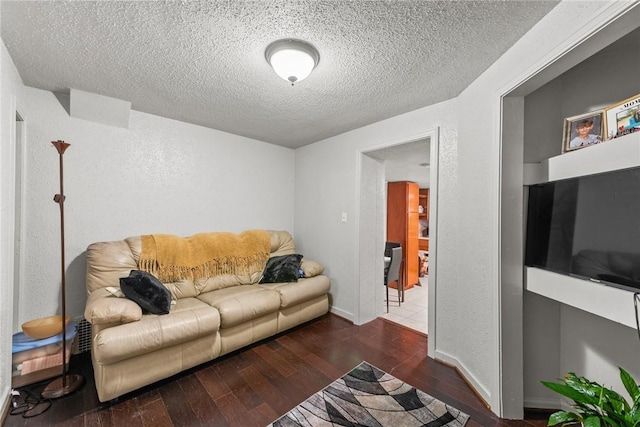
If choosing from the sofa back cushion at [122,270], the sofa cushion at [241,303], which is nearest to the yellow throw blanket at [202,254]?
the sofa back cushion at [122,270]

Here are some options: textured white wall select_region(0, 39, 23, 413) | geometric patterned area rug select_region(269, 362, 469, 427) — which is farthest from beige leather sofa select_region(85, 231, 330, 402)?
geometric patterned area rug select_region(269, 362, 469, 427)

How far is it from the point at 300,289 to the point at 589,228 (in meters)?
2.35

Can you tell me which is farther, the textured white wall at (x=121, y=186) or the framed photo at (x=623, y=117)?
the textured white wall at (x=121, y=186)

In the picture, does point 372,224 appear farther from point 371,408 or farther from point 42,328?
point 42,328

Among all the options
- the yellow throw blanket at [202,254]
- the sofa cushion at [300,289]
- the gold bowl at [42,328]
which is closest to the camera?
the gold bowl at [42,328]

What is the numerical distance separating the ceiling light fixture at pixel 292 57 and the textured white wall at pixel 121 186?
1.84m

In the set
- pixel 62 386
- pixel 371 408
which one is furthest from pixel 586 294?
pixel 62 386

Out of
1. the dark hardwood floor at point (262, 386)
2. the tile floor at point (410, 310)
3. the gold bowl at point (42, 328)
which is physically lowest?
the tile floor at point (410, 310)

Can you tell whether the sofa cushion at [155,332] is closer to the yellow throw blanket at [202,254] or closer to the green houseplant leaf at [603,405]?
the yellow throw blanket at [202,254]

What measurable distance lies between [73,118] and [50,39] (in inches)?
39.4

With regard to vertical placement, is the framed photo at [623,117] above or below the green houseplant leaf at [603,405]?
above

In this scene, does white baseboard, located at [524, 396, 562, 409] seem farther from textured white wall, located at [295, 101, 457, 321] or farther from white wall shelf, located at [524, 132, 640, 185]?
white wall shelf, located at [524, 132, 640, 185]

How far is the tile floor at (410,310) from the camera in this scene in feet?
Result: 10.6

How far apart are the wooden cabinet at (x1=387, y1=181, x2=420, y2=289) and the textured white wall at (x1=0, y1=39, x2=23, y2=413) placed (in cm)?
468
